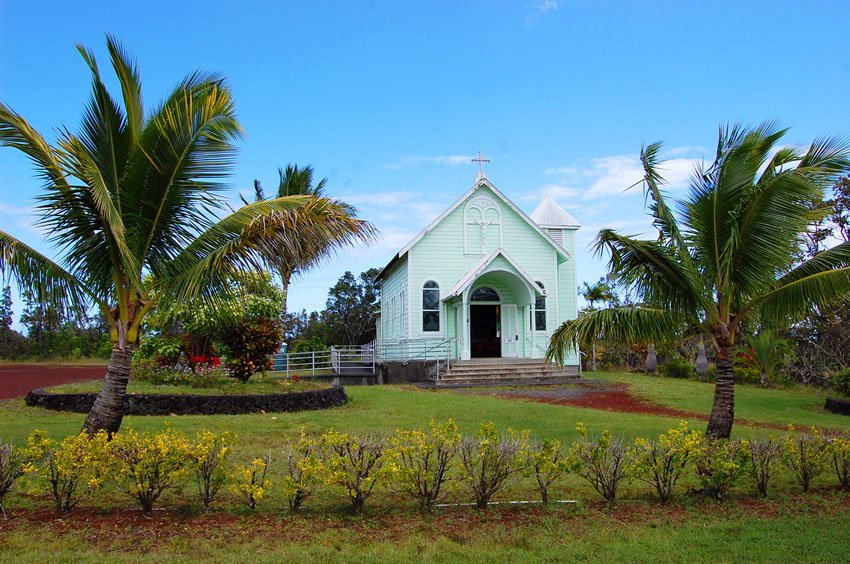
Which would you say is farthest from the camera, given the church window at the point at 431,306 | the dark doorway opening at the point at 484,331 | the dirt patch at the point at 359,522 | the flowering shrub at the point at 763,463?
the dark doorway opening at the point at 484,331

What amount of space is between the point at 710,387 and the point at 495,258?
8.69m

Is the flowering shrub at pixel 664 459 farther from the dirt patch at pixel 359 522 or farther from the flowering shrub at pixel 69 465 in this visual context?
the flowering shrub at pixel 69 465

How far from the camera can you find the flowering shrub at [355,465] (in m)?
6.24

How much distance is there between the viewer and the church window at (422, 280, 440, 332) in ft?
81.4

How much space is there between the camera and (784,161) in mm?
9305

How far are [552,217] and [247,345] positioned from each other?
16.4 m

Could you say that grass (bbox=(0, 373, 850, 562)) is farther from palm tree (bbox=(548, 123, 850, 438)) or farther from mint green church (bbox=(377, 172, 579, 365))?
mint green church (bbox=(377, 172, 579, 365))

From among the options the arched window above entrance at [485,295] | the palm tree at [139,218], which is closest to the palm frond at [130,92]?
the palm tree at [139,218]

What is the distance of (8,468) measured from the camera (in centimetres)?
631

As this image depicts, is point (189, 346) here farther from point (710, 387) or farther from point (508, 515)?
point (710, 387)

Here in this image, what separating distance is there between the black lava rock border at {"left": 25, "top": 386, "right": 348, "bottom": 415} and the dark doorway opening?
40.0 feet

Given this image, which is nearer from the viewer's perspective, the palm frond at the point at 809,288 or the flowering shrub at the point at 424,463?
the flowering shrub at the point at 424,463

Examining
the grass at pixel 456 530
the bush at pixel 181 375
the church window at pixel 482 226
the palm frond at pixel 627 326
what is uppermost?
the church window at pixel 482 226

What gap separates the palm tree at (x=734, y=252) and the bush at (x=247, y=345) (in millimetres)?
10257
